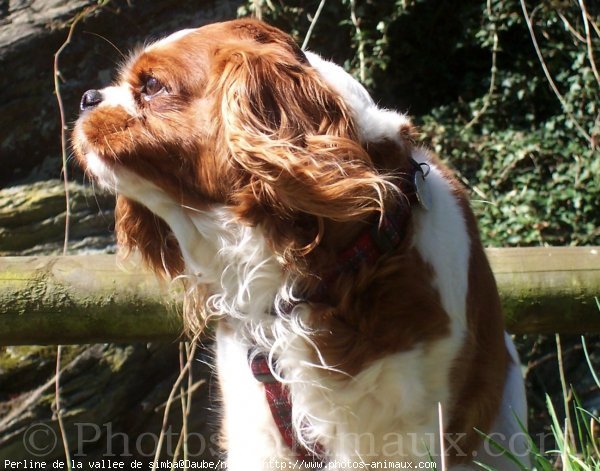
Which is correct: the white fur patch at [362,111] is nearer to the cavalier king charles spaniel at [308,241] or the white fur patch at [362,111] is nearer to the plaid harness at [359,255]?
the cavalier king charles spaniel at [308,241]

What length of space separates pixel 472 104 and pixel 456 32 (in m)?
0.67

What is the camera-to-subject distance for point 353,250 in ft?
7.06

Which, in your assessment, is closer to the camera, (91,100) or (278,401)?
(91,100)

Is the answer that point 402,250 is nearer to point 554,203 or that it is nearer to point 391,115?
point 391,115

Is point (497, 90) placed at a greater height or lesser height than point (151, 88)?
lesser

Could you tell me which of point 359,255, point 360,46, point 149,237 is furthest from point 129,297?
point 360,46

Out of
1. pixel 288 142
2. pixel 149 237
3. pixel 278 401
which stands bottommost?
pixel 278 401

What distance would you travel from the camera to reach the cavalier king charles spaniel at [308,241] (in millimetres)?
2043

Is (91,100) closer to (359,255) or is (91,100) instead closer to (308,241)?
(308,241)

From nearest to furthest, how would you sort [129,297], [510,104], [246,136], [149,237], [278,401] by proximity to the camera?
[246,136], [278,401], [149,237], [129,297], [510,104]

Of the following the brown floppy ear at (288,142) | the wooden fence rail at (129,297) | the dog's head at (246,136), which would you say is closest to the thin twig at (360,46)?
the wooden fence rail at (129,297)

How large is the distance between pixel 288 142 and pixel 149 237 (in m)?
0.71

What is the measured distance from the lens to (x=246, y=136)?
6.55ft

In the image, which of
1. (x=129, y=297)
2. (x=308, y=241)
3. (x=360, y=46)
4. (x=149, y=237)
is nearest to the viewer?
(x=308, y=241)
